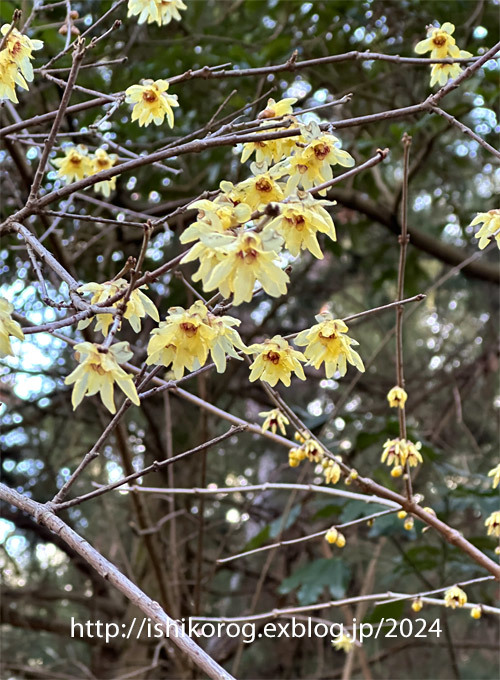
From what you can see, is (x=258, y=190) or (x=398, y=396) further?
(x=398, y=396)

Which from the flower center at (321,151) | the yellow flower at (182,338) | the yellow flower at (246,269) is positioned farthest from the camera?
the flower center at (321,151)

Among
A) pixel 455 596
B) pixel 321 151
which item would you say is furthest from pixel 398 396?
pixel 321 151

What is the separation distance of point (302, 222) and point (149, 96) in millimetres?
573

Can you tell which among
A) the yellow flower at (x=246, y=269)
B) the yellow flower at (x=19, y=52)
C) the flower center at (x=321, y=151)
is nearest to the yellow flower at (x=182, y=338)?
the yellow flower at (x=246, y=269)

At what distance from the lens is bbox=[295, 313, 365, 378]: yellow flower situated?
1144 mm

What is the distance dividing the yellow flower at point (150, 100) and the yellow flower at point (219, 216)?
1.66 ft

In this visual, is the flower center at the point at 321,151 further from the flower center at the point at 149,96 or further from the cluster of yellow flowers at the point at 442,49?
the cluster of yellow flowers at the point at 442,49

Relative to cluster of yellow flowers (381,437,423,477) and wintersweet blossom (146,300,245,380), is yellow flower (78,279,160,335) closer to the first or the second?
wintersweet blossom (146,300,245,380)

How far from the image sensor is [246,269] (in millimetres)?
900

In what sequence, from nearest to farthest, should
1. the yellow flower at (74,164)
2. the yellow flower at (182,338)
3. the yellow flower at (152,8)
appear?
the yellow flower at (182,338) → the yellow flower at (152,8) → the yellow flower at (74,164)

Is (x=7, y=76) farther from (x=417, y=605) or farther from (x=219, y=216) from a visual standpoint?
(x=417, y=605)

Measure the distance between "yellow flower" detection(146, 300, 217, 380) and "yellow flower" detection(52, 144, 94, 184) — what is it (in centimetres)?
95

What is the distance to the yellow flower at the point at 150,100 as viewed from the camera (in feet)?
4.65

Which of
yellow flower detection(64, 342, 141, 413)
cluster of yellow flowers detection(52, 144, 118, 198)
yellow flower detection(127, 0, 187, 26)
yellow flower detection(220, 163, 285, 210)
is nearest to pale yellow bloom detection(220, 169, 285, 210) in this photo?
yellow flower detection(220, 163, 285, 210)
